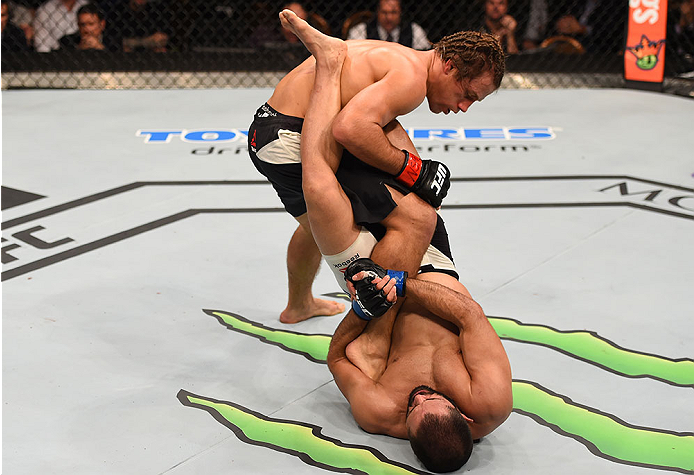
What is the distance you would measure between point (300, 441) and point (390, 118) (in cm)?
84

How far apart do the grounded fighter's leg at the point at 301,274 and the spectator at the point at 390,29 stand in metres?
3.08

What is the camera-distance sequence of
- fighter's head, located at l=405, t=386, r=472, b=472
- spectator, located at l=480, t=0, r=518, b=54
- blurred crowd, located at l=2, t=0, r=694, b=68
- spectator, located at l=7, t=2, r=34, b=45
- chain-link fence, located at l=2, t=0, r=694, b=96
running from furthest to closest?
spectator, located at l=7, t=2, r=34, b=45, blurred crowd, located at l=2, t=0, r=694, b=68, chain-link fence, located at l=2, t=0, r=694, b=96, spectator, located at l=480, t=0, r=518, b=54, fighter's head, located at l=405, t=386, r=472, b=472

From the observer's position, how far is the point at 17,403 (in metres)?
2.08

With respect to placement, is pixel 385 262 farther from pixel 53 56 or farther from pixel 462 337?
pixel 53 56

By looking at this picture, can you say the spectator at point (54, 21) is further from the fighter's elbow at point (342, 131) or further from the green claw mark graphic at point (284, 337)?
the fighter's elbow at point (342, 131)

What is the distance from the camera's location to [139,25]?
18.8 feet

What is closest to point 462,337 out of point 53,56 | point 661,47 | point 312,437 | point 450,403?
point 450,403

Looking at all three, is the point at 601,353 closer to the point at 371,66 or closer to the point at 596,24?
the point at 371,66

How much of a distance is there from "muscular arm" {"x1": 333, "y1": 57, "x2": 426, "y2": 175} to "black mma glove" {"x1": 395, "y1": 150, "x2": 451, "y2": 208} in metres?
0.03

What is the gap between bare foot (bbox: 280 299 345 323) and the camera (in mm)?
2506

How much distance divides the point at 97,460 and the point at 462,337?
0.91m

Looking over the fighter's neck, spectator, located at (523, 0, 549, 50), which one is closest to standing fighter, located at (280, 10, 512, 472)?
the fighter's neck

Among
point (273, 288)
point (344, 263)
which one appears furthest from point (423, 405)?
point (273, 288)

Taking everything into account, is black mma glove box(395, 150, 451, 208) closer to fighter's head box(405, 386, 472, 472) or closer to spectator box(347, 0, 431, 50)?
fighter's head box(405, 386, 472, 472)
